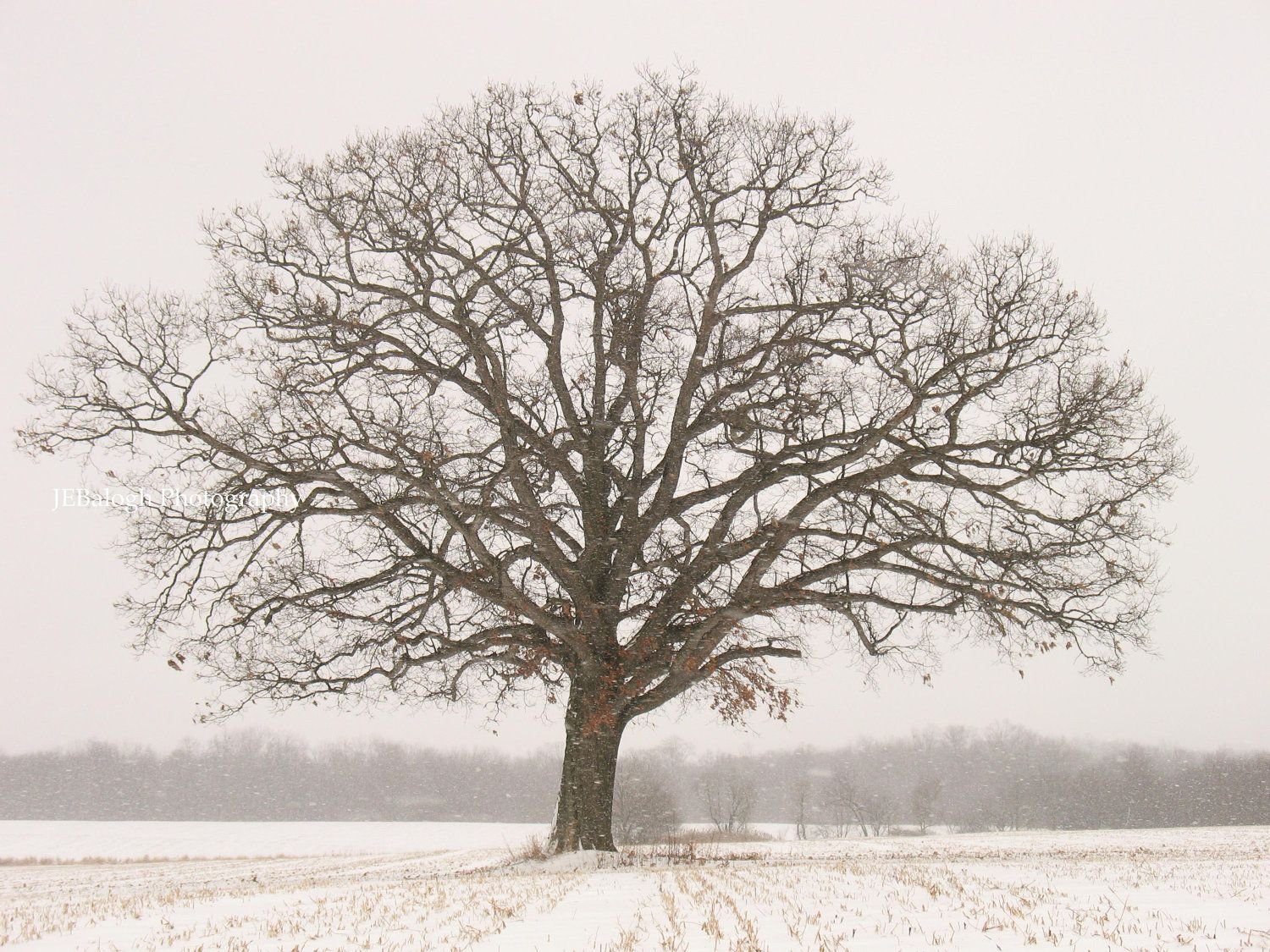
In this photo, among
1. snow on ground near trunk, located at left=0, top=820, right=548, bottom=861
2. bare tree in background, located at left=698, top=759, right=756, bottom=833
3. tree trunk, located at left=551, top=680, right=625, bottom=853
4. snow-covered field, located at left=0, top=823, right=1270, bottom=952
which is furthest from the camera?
bare tree in background, located at left=698, top=759, right=756, bottom=833

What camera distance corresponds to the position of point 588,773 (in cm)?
1466

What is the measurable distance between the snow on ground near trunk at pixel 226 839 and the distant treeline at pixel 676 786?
2318 centimetres

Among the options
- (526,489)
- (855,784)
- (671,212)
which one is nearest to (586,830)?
(526,489)

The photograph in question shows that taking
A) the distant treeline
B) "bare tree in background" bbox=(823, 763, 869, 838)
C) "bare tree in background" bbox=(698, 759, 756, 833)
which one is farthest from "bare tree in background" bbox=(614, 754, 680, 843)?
"bare tree in background" bbox=(823, 763, 869, 838)

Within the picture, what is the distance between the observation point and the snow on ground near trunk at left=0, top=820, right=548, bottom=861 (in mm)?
46219

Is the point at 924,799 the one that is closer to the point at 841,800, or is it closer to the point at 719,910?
the point at 841,800

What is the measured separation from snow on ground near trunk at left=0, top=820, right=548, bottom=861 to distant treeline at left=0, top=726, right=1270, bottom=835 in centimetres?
2318

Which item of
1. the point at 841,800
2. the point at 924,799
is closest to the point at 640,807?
the point at 841,800

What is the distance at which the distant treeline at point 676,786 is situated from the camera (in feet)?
289

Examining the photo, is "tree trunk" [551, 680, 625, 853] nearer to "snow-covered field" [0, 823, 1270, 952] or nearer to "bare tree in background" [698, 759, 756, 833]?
"snow-covered field" [0, 823, 1270, 952]

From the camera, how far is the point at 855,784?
106312 millimetres

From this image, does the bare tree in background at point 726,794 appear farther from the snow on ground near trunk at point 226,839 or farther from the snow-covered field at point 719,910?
the snow-covered field at point 719,910

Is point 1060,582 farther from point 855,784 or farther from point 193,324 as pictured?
point 855,784

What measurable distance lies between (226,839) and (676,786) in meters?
49.7
